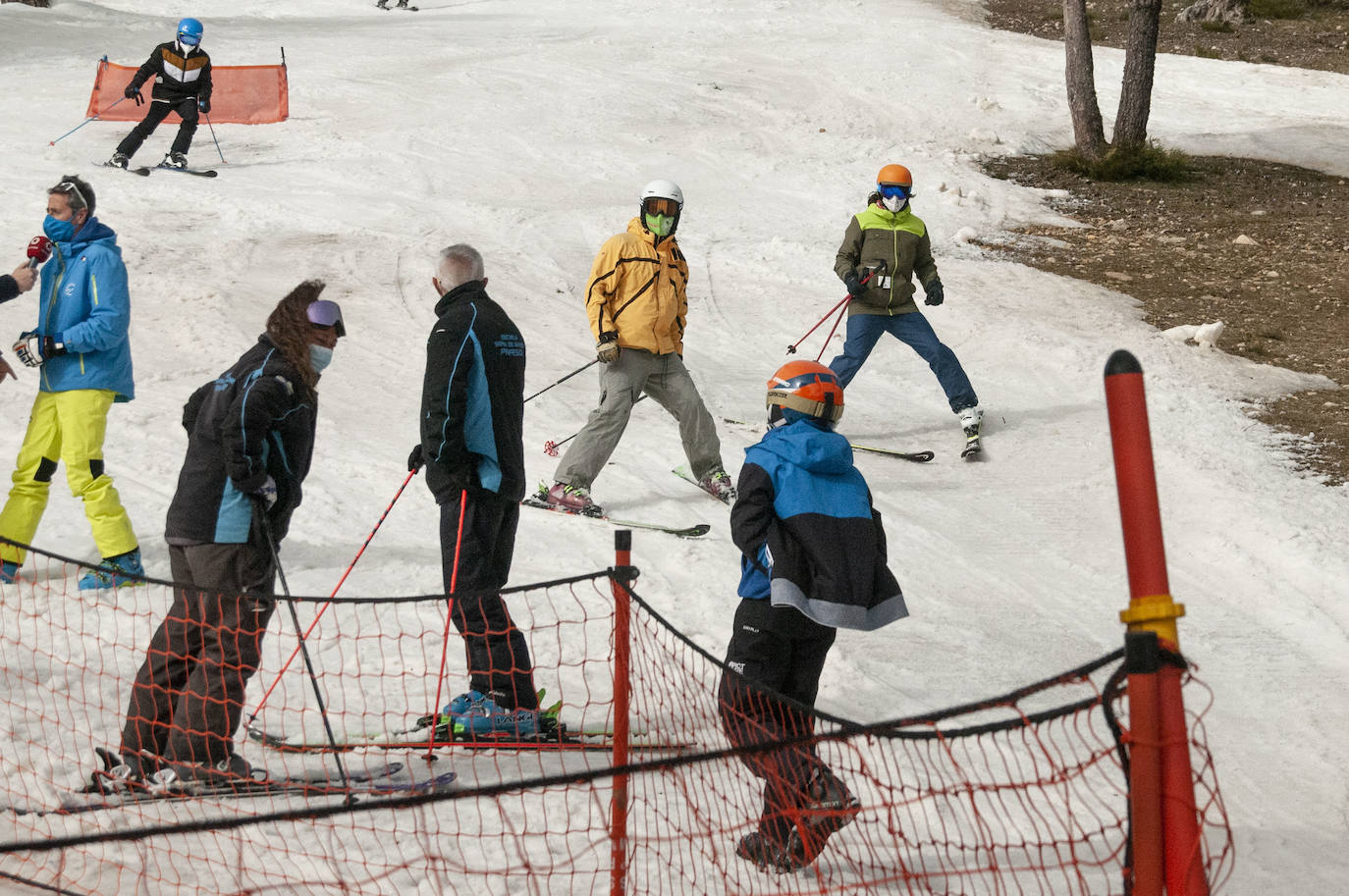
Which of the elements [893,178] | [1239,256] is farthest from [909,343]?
[1239,256]

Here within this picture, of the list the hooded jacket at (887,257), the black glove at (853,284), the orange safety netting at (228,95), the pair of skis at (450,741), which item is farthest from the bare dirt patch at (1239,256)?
the orange safety netting at (228,95)

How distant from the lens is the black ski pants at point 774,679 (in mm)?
3990

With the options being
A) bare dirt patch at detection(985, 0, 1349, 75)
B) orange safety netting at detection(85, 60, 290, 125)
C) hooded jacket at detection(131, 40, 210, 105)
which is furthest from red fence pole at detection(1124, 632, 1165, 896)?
bare dirt patch at detection(985, 0, 1349, 75)

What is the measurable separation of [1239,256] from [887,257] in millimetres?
6289

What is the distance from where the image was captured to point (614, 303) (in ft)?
23.8

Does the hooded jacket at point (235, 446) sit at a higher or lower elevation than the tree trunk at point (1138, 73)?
lower

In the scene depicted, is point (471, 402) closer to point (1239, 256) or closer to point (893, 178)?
point (893, 178)

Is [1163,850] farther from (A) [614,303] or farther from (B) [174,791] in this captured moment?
(A) [614,303]

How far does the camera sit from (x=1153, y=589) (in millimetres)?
2285

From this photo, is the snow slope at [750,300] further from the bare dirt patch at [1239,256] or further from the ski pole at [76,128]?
the bare dirt patch at [1239,256]

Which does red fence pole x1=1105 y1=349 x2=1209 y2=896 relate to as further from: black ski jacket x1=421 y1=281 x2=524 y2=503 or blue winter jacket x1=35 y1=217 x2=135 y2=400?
blue winter jacket x1=35 y1=217 x2=135 y2=400

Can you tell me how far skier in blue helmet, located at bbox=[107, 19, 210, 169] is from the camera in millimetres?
12828

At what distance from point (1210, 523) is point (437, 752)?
16.6 feet

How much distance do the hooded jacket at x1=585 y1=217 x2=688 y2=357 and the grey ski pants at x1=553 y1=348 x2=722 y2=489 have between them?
5.2 inches
